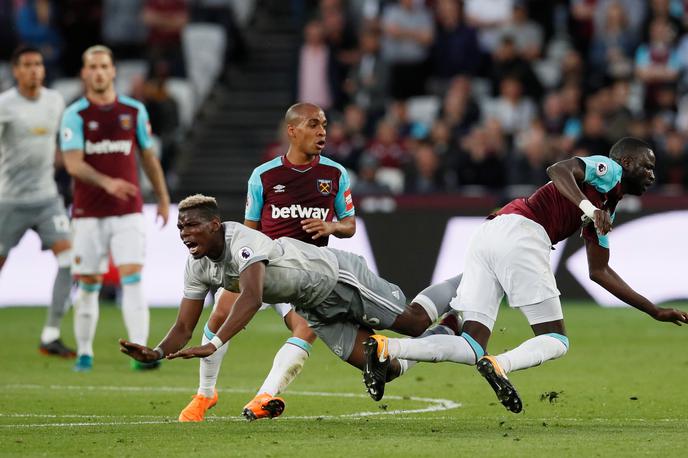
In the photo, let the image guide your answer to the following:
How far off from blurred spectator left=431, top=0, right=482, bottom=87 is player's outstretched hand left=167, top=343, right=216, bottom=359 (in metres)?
14.4

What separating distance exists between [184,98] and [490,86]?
5018 millimetres

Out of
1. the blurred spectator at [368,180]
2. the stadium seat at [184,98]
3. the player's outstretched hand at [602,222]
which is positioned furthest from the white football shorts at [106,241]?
the stadium seat at [184,98]

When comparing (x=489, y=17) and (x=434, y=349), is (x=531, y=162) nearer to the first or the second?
(x=489, y=17)

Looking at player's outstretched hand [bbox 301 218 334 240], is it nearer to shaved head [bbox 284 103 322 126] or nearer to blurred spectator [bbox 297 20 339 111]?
shaved head [bbox 284 103 322 126]

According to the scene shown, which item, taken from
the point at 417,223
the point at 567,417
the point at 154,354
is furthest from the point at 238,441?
the point at 417,223

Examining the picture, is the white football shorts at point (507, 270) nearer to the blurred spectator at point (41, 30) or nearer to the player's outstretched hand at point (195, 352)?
the player's outstretched hand at point (195, 352)

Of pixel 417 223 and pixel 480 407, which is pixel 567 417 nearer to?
pixel 480 407

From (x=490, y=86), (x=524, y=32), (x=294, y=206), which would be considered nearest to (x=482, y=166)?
(x=490, y=86)

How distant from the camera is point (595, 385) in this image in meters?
11.8

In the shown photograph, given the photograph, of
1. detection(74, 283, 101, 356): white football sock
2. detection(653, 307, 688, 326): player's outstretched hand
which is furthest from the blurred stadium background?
detection(653, 307, 688, 326): player's outstretched hand

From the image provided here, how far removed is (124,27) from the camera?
82.2 ft

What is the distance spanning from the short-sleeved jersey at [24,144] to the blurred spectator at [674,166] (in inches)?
366

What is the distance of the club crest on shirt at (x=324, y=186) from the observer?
386 inches

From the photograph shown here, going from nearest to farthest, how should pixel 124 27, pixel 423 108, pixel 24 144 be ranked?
pixel 24 144
pixel 423 108
pixel 124 27
